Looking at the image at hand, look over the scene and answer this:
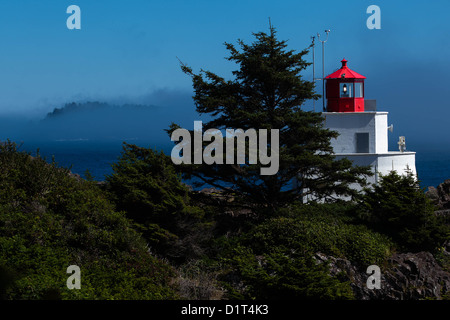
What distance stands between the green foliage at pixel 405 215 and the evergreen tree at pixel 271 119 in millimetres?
1036

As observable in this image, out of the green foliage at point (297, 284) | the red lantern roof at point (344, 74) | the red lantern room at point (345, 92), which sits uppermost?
the red lantern roof at point (344, 74)

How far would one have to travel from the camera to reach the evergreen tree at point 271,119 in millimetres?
18141

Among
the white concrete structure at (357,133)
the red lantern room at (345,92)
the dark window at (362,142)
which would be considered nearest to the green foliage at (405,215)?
the white concrete structure at (357,133)

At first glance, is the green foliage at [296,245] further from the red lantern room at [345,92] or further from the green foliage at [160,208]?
the red lantern room at [345,92]

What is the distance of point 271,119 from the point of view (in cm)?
1852

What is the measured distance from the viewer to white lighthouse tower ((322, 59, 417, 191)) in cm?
2525

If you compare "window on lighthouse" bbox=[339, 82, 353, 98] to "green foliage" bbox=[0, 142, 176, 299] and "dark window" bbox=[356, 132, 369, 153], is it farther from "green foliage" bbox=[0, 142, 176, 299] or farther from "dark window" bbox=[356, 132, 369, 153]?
"green foliage" bbox=[0, 142, 176, 299]

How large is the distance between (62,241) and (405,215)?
36.5 feet

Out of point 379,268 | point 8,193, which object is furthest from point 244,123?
point 8,193

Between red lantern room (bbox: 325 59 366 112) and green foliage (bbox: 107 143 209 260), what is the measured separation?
14.0m

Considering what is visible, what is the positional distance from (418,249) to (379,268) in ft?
8.09

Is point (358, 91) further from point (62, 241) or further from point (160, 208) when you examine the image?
point (62, 241)

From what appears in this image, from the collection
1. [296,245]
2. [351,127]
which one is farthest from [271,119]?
[351,127]

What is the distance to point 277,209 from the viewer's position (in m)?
17.7
